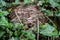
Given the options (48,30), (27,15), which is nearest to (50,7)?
(27,15)

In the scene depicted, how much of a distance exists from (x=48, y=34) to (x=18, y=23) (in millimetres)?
459

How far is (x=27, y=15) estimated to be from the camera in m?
2.63

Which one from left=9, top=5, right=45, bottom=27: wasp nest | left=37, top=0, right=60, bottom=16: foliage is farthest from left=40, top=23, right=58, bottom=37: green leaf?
left=37, top=0, right=60, bottom=16: foliage

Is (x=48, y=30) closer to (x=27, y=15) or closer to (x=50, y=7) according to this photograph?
(x=27, y=15)

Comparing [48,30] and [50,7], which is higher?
[50,7]

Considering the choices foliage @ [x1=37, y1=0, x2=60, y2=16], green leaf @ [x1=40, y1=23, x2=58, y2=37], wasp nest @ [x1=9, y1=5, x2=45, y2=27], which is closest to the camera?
green leaf @ [x1=40, y1=23, x2=58, y2=37]

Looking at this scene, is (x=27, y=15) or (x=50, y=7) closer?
(x=27, y=15)

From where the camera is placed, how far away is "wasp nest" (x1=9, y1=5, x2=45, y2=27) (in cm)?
252

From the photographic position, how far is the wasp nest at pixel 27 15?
8.25 feet

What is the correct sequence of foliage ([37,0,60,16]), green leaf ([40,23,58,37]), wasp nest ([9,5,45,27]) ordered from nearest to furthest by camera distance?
green leaf ([40,23,58,37])
wasp nest ([9,5,45,27])
foliage ([37,0,60,16])

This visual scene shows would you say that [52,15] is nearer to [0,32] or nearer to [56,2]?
[56,2]

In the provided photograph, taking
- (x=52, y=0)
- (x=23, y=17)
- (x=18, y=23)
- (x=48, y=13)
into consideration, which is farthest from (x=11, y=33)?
(x=52, y=0)

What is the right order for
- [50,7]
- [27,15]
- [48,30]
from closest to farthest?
[48,30] → [27,15] → [50,7]

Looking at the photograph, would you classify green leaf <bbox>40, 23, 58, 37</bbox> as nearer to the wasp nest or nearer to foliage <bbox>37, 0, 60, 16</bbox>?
the wasp nest
